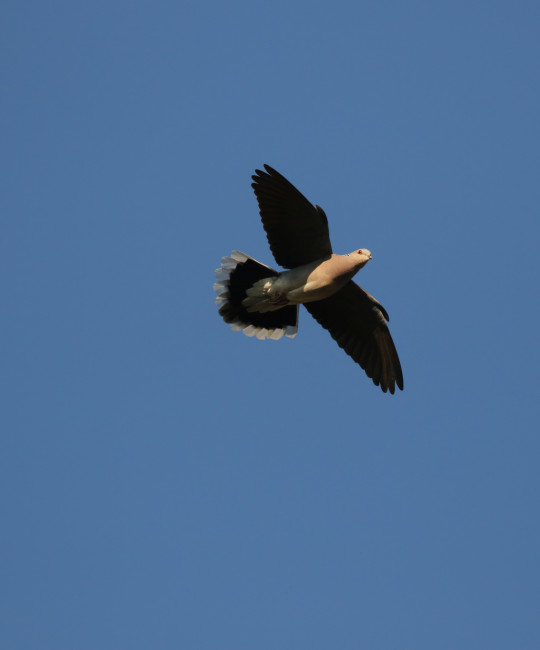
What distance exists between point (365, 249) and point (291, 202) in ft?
3.14

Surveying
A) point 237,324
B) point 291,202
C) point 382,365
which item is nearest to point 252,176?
point 291,202

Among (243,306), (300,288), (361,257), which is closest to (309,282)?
(300,288)

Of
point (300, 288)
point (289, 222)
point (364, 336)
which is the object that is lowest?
point (364, 336)

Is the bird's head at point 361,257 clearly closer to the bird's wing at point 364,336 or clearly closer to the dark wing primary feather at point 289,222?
the dark wing primary feather at point 289,222

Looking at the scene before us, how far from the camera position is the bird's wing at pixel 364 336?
10938 mm

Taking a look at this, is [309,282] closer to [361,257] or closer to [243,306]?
[361,257]

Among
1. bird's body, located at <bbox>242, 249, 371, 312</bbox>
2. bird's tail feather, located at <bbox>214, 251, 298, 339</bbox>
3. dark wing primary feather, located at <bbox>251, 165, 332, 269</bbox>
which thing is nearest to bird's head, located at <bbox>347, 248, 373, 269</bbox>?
bird's body, located at <bbox>242, 249, 371, 312</bbox>

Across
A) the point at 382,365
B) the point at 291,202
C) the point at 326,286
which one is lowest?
the point at 382,365

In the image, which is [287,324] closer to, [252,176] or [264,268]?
[264,268]

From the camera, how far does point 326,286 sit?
981 cm

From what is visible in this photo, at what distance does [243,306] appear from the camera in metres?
10.6

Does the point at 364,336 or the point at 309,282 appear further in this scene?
the point at 364,336

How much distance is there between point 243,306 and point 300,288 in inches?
39.4

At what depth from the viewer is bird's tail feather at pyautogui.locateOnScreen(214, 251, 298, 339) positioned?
33.9 ft
